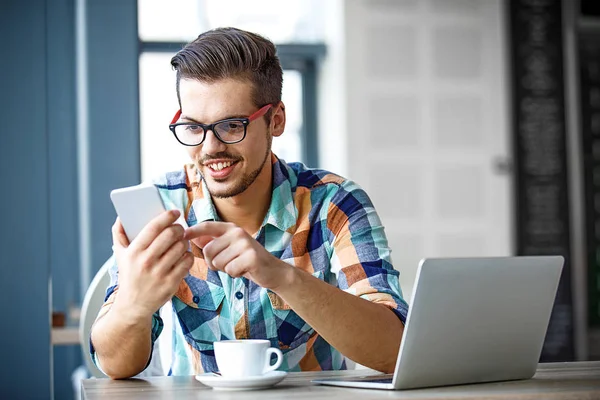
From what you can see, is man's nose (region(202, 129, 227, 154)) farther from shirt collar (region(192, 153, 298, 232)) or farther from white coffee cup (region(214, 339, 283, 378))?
white coffee cup (region(214, 339, 283, 378))

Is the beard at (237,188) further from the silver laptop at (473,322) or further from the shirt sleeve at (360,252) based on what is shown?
the silver laptop at (473,322)

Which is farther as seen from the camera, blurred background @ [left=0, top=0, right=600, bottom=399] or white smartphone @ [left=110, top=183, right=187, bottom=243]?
blurred background @ [left=0, top=0, right=600, bottom=399]

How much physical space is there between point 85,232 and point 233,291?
1.06 metres

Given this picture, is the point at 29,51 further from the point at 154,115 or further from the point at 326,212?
the point at 154,115

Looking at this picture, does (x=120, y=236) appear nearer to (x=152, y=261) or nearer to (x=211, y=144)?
(x=152, y=261)

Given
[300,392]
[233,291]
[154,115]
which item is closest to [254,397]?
[300,392]

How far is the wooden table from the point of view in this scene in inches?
42.4

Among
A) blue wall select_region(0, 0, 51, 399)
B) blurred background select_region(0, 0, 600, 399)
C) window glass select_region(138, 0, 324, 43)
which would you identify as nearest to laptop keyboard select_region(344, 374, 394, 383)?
blue wall select_region(0, 0, 51, 399)

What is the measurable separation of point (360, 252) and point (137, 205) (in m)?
0.56

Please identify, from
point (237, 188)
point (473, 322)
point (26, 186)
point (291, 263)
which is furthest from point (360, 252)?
point (26, 186)

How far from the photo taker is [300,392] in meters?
1.13

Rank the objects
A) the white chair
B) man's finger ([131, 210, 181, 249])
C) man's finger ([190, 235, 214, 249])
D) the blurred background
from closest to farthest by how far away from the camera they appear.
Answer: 1. man's finger ([131, 210, 181, 249])
2. man's finger ([190, 235, 214, 249])
3. the white chair
4. the blurred background

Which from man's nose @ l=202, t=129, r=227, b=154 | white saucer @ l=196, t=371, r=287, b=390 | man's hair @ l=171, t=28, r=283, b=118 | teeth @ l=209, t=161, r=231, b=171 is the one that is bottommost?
white saucer @ l=196, t=371, r=287, b=390

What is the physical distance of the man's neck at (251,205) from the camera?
1.77 m
